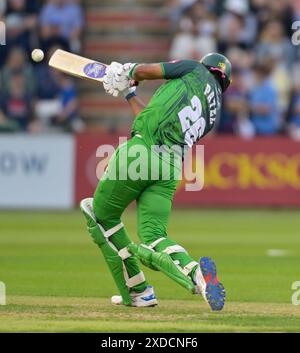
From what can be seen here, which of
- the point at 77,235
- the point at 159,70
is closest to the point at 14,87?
the point at 77,235

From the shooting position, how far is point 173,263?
7887 mm

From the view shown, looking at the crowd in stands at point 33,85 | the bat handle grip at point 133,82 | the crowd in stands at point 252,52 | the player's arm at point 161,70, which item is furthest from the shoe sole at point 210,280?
the crowd in stands at point 252,52

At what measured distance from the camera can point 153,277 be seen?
36.9ft

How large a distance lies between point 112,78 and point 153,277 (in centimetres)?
339

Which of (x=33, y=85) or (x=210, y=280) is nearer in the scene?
(x=210, y=280)

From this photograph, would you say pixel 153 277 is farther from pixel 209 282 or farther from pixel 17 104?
pixel 17 104

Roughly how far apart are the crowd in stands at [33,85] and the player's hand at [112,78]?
11.3 metres

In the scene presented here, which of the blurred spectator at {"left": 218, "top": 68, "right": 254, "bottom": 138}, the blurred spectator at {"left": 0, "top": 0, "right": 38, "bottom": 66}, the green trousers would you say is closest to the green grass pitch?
the green trousers

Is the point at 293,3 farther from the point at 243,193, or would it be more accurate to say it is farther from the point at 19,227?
the point at 19,227

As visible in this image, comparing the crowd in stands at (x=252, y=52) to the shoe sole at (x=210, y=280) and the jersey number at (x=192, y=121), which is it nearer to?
the jersey number at (x=192, y=121)

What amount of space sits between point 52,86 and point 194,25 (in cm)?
310

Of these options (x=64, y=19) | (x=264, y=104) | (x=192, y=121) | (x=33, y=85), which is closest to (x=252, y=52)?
(x=264, y=104)

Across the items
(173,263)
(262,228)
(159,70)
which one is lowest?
(262,228)

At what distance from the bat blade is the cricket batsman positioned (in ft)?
1.02
